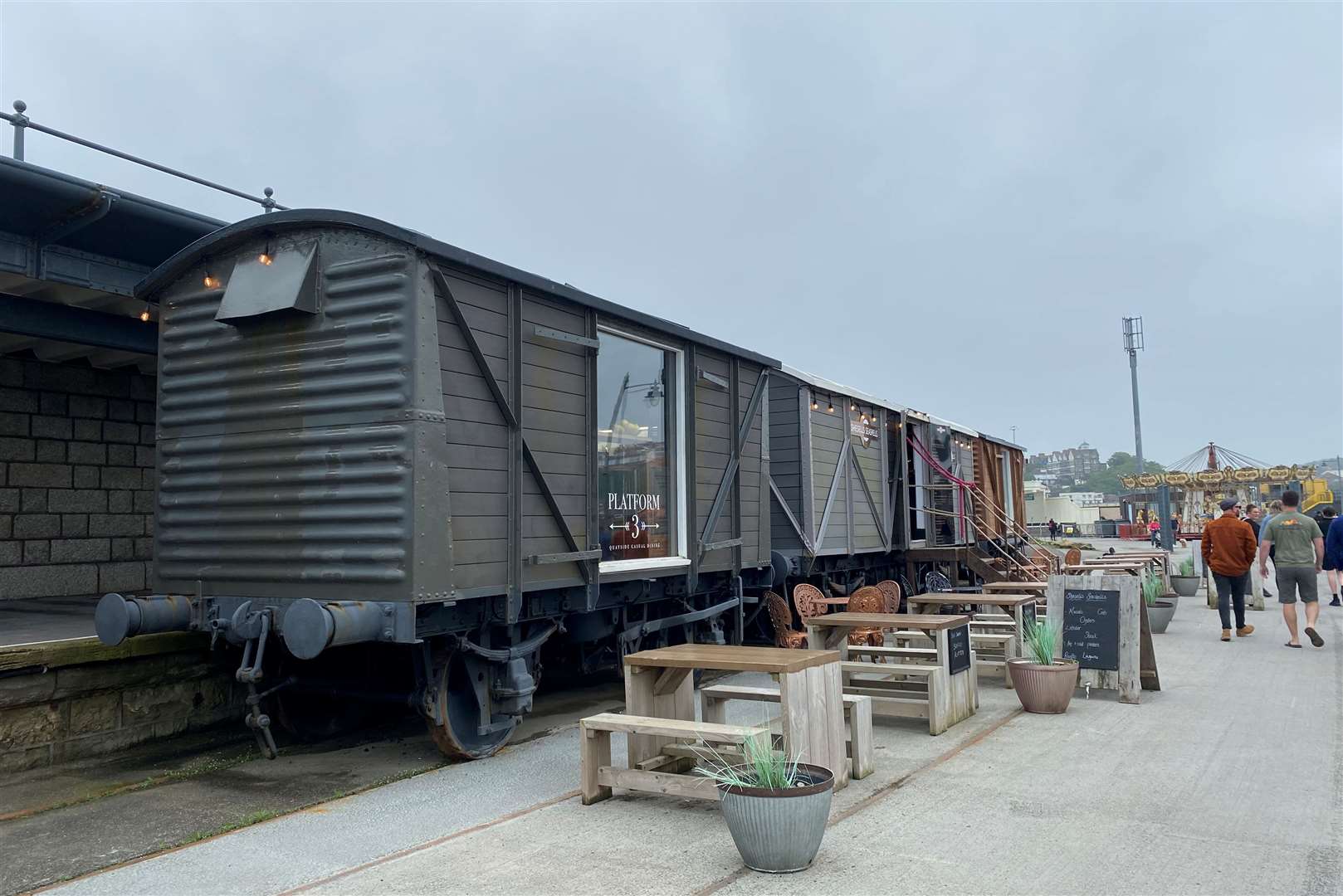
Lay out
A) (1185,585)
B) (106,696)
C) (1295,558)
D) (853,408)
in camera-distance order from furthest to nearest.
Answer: (1185,585) < (853,408) < (1295,558) < (106,696)

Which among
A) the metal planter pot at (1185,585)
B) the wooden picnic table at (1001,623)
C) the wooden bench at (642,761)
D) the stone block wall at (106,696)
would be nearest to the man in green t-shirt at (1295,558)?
the wooden picnic table at (1001,623)

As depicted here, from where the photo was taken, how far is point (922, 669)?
618cm

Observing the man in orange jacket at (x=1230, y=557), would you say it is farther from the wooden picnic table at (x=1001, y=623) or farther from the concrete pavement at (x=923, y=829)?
the concrete pavement at (x=923, y=829)

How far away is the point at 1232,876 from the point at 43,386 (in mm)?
10055

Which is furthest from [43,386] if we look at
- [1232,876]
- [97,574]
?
[1232,876]

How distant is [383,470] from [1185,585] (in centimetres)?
1428

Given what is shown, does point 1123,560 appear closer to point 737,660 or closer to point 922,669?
point 922,669

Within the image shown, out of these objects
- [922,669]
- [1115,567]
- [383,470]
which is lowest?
[922,669]

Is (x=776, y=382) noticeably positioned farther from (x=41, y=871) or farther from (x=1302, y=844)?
(x=41, y=871)

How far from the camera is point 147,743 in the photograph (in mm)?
6559

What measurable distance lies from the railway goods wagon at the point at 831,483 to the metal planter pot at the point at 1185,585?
5.27 metres

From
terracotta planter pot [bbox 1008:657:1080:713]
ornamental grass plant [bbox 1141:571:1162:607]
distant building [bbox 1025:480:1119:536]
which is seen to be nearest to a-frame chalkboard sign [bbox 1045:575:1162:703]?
terracotta planter pot [bbox 1008:657:1080:713]

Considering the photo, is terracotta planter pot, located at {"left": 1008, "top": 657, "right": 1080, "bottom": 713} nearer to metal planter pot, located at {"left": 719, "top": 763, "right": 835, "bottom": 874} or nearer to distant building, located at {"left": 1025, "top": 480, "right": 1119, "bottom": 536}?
metal planter pot, located at {"left": 719, "top": 763, "right": 835, "bottom": 874}

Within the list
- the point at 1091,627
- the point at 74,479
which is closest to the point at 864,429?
the point at 1091,627
